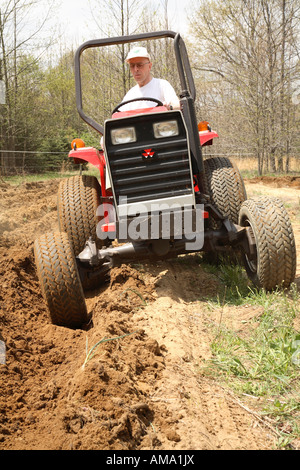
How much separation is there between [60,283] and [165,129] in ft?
4.81

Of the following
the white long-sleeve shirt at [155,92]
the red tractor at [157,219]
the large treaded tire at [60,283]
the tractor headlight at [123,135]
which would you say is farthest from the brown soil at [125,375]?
the white long-sleeve shirt at [155,92]

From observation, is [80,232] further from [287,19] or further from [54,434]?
[287,19]

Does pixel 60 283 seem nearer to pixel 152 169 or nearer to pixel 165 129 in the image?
pixel 152 169

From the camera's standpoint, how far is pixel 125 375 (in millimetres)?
2637

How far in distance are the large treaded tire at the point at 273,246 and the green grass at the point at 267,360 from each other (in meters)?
0.12

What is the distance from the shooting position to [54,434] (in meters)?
2.15

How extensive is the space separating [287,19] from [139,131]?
1175cm

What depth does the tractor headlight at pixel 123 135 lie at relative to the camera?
373 centimetres

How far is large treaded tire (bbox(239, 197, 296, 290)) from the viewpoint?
377 cm

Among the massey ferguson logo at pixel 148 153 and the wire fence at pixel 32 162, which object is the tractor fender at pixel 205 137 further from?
the wire fence at pixel 32 162

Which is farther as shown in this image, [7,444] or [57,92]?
[57,92]

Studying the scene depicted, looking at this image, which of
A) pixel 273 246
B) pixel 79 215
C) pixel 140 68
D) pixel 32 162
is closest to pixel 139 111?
pixel 140 68
